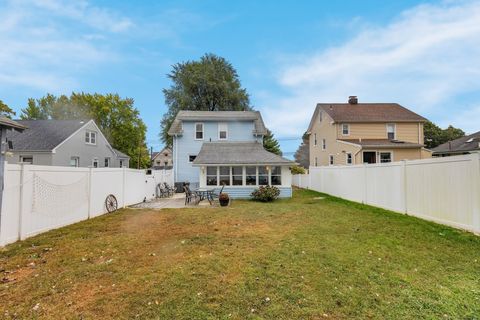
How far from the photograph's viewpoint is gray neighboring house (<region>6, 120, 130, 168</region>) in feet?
62.9

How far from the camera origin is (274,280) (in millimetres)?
3850

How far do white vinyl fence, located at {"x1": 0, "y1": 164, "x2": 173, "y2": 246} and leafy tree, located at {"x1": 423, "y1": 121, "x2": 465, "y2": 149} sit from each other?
49.2 meters

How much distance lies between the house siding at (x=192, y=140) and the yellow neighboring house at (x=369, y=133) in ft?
27.0

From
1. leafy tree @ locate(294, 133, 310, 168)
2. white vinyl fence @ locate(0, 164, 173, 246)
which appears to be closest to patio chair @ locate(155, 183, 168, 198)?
white vinyl fence @ locate(0, 164, 173, 246)

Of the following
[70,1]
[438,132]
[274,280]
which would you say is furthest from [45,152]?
[438,132]

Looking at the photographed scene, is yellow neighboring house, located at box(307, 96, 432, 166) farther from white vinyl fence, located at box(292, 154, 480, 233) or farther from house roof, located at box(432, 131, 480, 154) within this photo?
white vinyl fence, located at box(292, 154, 480, 233)

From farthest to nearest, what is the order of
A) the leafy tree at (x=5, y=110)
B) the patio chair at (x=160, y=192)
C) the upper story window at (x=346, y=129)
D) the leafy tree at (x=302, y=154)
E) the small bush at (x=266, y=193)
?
the leafy tree at (x=302, y=154), the leafy tree at (x=5, y=110), the upper story window at (x=346, y=129), the patio chair at (x=160, y=192), the small bush at (x=266, y=193)

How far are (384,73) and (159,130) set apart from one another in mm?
26028

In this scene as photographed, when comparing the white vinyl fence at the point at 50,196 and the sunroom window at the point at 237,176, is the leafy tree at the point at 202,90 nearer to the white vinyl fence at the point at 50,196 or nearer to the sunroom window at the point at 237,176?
the sunroom window at the point at 237,176

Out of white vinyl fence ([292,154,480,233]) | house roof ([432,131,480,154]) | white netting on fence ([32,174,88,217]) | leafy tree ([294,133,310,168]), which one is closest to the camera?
white vinyl fence ([292,154,480,233])

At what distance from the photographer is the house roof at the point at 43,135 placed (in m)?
19.4

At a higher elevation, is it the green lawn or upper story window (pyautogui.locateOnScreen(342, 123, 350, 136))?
upper story window (pyautogui.locateOnScreen(342, 123, 350, 136))

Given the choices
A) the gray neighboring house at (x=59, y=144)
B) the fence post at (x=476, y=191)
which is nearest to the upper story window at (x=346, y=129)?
the fence post at (x=476, y=191)

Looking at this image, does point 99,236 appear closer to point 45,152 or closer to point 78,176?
point 78,176
